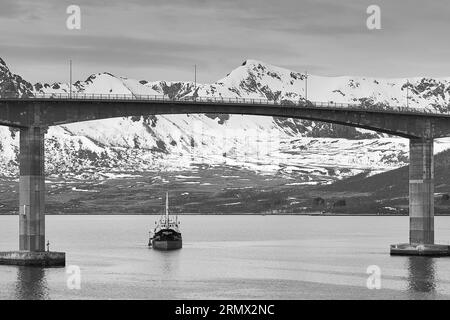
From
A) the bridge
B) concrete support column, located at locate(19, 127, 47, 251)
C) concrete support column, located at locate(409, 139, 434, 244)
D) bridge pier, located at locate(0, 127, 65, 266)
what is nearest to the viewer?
concrete support column, located at locate(19, 127, 47, 251)

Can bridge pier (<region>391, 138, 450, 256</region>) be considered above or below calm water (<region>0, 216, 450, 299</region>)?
above

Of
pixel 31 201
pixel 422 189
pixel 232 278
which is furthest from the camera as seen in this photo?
pixel 422 189

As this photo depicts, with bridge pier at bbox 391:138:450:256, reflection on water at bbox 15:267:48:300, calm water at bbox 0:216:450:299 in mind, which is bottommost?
calm water at bbox 0:216:450:299

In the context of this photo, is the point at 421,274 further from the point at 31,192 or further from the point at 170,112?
the point at 31,192

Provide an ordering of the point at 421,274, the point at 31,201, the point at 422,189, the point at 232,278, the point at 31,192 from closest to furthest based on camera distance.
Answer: the point at 31,201 → the point at 31,192 → the point at 232,278 → the point at 421,274 → the point at 422,189

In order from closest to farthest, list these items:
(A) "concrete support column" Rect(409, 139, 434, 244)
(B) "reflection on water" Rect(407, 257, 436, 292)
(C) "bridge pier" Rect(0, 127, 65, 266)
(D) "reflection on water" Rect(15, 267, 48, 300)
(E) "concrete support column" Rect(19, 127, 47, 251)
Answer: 1. (D) "reflection on water" Rect(15, 267, 48, 300)
2. (B) "reflection on water" Rect(407, 257, 436, 292)
3. (E) "concrete support column" Rect(19, 127, 47, 251)
4. (C) "bridge pier" Rect(0, 127, 65, 266)
5. (A) "concrete support column" Rect(409, 139, 434, 244)

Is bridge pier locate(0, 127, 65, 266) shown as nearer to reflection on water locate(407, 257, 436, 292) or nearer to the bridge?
the bridge

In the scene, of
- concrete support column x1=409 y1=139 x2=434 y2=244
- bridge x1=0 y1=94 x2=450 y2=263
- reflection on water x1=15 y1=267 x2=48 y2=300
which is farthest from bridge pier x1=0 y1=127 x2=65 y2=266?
concrete support column x1=409 y1=139 x2=434 y2=244

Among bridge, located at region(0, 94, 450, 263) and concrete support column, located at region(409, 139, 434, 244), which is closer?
bridge, located at region(0, 94, 450, 263)

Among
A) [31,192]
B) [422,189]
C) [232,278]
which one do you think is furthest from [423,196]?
[31,192]
